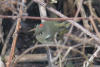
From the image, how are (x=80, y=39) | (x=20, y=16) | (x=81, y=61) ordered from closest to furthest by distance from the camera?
(x=20, y=16) → (x=80, y=39) → (x=81, y=61)

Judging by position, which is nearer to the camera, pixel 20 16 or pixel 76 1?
pixel 20 16

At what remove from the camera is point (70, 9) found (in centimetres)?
171

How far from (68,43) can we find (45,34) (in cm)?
19

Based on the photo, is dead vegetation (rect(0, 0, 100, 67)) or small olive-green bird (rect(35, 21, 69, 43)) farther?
small olive-green bird (rect(35, 21, 69, 43))

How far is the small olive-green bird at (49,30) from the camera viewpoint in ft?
4.58

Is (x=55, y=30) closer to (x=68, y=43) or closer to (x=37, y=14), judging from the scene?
(x=68, y=43)

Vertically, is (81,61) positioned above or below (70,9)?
below

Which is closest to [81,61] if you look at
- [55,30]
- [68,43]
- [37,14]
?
[68,43]

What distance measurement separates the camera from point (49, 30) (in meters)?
1.40

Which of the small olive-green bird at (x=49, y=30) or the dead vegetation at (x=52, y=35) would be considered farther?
the small olive-green bird at (x=49, y=30)

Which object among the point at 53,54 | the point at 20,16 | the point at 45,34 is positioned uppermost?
the point at 20,16

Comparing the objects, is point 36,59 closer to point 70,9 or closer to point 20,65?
point 20,65

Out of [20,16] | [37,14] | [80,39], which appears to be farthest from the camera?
[37,14]

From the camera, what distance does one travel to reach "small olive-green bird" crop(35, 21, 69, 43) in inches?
54.9
